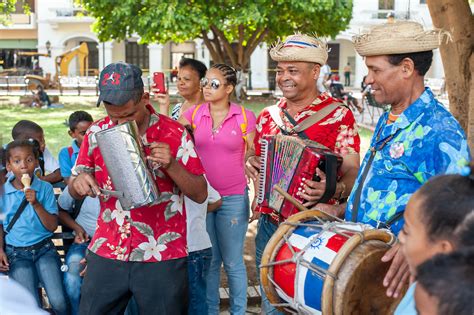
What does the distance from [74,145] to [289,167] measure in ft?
7.77

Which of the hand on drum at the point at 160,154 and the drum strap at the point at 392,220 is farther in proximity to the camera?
the hand on drum at the point at 160,154

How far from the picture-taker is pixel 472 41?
6148 millimetres

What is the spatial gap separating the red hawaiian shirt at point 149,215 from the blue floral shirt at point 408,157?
0.99 meters

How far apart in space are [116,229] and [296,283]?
3.40ft

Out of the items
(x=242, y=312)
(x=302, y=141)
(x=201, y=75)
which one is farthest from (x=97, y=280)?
(x=201, y=75)

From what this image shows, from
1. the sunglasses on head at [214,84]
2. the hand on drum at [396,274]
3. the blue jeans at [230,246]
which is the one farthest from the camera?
the sunglasses on head at [214,84]

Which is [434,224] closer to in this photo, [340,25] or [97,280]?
[97,280]

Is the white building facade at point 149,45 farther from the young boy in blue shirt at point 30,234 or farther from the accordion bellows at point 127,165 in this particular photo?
the accordion bellows at point 127,165

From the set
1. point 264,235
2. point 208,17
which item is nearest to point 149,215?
point 264,235

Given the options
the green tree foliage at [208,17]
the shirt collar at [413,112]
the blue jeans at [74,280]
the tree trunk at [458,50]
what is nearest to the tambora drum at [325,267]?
the shirt collar at [413,112]

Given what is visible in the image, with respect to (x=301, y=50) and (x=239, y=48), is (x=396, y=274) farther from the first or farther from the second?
(x=239, y=48)

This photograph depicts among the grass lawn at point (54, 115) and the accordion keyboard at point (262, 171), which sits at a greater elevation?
the accordion keyboard at point (262, 171)

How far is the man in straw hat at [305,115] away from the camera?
3.58 m

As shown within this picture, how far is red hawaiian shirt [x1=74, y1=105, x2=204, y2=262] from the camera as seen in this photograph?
10.4 feet
